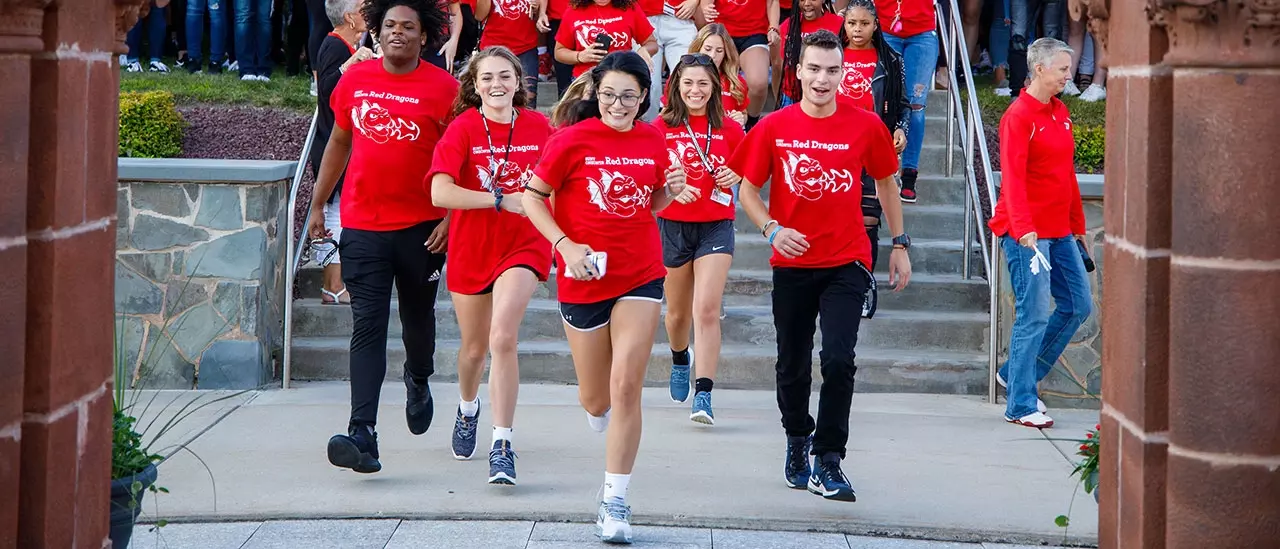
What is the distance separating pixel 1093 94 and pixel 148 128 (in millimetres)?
7748

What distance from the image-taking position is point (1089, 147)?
11.4 metres

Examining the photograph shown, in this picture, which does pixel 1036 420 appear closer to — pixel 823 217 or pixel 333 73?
pixel 823 217

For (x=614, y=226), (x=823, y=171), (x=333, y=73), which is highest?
(x=333, y=73)

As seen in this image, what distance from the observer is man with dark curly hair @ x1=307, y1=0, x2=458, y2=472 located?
246 inches

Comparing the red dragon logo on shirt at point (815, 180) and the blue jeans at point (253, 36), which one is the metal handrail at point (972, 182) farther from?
the blue jeans at point (253, 36)

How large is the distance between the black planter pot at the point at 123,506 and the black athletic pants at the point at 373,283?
56.9 inches

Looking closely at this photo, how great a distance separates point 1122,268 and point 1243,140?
51 cm

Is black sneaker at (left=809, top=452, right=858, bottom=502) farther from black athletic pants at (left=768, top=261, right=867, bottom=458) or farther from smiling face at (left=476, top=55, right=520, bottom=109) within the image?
smiling face at (left=476, top=55, right=520, bottom=109)

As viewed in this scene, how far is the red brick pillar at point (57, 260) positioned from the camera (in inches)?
145

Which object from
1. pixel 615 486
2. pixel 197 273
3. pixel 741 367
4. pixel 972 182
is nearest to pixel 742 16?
pixel 972 182

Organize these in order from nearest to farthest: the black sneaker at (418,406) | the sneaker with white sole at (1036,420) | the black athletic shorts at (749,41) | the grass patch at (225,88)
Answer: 1. the black sneaker at (418,406)
2. the sneaker with white sole at (1036,420)
3. the black athletic shorts at (749,41)
4. the grass patch at (225,88)

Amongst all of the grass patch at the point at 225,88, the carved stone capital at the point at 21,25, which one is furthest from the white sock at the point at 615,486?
the grass patch at the point at 225,88

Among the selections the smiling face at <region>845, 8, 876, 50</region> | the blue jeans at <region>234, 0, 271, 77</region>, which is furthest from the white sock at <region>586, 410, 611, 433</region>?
the blue jeans at <region>234, 0, 271, 77</region>

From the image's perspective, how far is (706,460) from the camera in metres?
6.74
